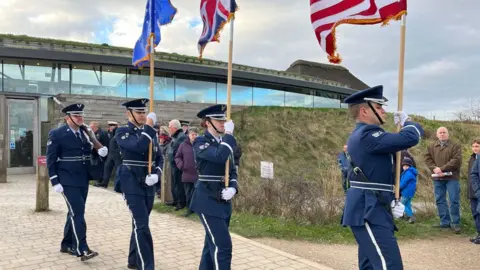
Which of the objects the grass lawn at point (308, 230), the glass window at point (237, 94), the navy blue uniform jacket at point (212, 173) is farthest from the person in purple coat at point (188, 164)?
the glass window at point (237, 94)

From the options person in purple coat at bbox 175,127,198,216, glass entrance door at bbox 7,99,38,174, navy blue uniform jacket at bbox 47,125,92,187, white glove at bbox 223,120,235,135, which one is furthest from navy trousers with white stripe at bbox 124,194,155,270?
glass entrance door at bbox 7,99,38,174

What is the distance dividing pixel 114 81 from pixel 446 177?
1581 cm

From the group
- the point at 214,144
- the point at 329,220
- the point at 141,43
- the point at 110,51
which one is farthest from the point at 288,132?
the point at 214,144

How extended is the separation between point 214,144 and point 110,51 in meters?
18.2

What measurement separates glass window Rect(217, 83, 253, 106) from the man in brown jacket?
614 inches

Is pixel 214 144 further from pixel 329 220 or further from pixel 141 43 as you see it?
pixel 329 220

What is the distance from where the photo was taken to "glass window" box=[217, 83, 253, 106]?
76.9ft

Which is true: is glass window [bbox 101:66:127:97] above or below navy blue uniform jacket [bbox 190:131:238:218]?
above

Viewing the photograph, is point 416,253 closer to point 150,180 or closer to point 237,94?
point 150,180

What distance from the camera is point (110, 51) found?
21.1 m

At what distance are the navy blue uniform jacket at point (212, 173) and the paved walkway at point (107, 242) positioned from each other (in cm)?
153

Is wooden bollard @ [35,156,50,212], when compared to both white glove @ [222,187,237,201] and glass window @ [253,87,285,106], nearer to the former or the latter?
white glove @ [222,187,237,201]

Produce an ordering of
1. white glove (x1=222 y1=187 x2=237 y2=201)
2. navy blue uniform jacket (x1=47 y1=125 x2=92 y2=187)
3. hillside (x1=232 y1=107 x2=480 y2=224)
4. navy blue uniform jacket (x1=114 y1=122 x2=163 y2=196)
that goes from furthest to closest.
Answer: hillside (x1=232 y1=107 x2=480 y2=224) < navy blue uniform jacket (x1=47 y1=125 x2=92 y2=187) < navy blue uniform jacket (x1=114 y1=122 x2=163 y2=196) < white glove (x1=222 y1=187 x2=237 y2=201)

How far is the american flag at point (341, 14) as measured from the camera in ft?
14.3
